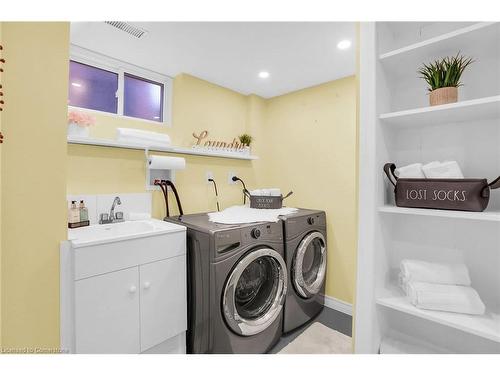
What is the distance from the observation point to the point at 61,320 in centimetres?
128

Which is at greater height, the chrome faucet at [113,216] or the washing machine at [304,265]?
the chrome faucet at [113,216]

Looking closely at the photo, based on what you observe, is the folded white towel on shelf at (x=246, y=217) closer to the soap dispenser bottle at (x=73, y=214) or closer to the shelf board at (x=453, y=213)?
the soap dispenser bottle at (x=73, y=214)

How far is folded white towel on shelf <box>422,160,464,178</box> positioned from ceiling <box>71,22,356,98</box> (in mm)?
1203

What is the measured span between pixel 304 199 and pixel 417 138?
5.66 ft

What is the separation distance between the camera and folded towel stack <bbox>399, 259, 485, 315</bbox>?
0.92 m

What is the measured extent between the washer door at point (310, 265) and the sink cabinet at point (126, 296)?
0.98 metres

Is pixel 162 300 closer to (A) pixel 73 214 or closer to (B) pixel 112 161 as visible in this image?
(A) pixel 73 214

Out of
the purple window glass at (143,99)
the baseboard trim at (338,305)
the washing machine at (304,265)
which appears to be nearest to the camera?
the washing machine at (304,265)

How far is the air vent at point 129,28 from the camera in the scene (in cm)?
167

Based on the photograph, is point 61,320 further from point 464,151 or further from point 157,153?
point 464,151

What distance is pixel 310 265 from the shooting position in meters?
2.48

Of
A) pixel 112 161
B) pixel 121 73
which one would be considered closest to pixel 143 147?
pixel 112 161

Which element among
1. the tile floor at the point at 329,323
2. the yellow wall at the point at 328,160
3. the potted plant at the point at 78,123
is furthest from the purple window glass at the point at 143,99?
the tile floor at the point at 329,323
